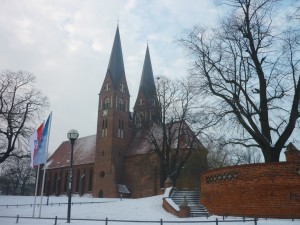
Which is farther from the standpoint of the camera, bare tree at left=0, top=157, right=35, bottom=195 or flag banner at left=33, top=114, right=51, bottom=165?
bare tree at left=0, top=157, right=35, bottom=195

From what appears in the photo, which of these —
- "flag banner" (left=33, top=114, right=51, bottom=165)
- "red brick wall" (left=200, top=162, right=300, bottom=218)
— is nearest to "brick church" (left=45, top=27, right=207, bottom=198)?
"flag banner" (left=33, top=114, right=51, bottom=165)

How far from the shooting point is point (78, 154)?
5894cm

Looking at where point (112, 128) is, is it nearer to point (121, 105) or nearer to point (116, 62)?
point (121, 105)

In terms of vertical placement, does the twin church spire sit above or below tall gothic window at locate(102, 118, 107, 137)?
above

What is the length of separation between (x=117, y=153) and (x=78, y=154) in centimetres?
1192

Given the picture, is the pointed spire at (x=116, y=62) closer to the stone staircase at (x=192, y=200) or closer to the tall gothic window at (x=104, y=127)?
the tall gothic window at (x=104, y=127)

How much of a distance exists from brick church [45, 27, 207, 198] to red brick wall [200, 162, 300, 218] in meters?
28.0

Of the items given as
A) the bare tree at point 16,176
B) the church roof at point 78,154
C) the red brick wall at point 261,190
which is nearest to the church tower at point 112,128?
the church roof at point 78,154

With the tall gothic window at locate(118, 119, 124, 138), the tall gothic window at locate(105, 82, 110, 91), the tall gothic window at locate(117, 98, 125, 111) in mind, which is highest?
the tall gothic window at locate(105, 82, 110, 91)

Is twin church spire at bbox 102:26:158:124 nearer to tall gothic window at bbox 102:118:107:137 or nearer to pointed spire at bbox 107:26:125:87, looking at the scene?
pointed spire at bbox 107:26:125:87

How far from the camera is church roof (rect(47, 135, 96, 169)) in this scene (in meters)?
55.9

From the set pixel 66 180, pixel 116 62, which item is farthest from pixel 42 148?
pixel 66 180

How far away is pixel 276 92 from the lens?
17.7 m

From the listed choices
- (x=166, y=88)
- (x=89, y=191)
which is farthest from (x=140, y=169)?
(x=166, y=88)
